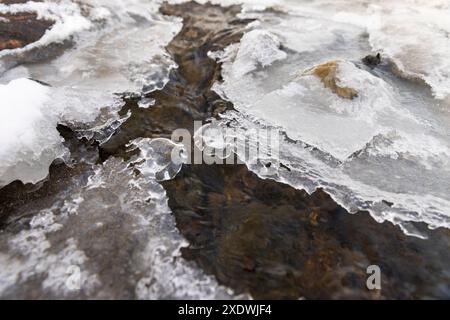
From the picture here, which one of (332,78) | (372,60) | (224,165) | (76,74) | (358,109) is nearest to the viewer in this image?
(224,165)

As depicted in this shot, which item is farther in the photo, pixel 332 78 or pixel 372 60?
pixel 372 60

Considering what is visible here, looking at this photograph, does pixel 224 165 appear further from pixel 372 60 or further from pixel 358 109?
pixel 372 60

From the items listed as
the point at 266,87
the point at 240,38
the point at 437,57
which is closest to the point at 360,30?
the point at 437,57

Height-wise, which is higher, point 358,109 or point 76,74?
point 358,109

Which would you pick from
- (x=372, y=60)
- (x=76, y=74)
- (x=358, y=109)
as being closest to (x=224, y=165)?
(x=358, y=109)

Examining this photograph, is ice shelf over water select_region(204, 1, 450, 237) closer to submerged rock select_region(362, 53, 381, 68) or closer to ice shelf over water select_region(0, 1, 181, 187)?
submerged rock select_region(362, 53, 381, 68)

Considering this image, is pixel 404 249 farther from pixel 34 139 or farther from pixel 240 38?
pixel 240 38

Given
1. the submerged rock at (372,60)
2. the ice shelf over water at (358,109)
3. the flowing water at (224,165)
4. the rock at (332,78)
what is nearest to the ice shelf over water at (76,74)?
the flowing water at (224,165)
